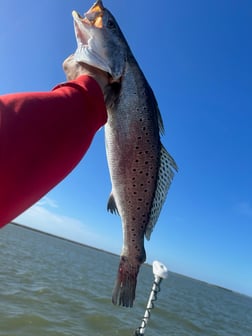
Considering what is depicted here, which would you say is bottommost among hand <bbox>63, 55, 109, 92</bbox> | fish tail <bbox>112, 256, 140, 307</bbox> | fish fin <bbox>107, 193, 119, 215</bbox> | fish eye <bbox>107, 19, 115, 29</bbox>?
fish tail <bbox>112, 256, 140, 307</bbox>

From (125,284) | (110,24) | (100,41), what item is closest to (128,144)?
(100,41)

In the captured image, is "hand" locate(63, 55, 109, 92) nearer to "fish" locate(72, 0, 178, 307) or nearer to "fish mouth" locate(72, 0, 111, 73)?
"fish mouth" locate(72, 0, 111, 73)

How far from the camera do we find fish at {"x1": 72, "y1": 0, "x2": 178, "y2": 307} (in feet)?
7.66

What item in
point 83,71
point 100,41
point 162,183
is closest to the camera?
point 83,71

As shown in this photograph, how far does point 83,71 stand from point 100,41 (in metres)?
0.61

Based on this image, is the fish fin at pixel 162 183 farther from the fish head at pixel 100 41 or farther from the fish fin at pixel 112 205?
the fish head at pixel 100 41

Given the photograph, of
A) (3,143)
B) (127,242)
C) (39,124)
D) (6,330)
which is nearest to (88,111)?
(39,124)

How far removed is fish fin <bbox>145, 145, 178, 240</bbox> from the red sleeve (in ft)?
4.72

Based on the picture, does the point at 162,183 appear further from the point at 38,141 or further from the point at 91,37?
the point at 38,141

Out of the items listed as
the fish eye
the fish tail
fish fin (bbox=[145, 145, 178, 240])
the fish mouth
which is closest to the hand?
the fish mouth

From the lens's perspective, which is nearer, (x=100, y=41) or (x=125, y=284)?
(x=100, y=41)

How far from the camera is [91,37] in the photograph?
2.36 meters

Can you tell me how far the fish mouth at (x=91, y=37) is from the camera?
1.94 meters

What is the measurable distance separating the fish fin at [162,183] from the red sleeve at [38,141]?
1439mm
